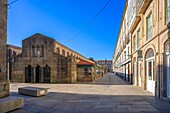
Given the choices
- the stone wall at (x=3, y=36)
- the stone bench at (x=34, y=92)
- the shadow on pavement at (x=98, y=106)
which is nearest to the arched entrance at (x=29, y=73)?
the stone bench at (x=34, y=92)

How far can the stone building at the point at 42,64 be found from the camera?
74.1ft

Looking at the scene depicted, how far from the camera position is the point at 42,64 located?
23578mm

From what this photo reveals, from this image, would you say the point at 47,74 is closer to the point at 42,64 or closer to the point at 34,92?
the point at 42,64

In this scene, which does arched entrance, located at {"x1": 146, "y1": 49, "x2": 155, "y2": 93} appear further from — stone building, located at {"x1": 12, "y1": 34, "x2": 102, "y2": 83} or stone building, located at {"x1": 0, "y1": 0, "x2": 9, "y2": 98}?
stone building, located at {"x1": 12, "y1": 34, "x2": 102, "y2": 83}

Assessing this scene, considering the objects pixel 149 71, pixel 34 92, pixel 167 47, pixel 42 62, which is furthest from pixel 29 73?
pixel 167 47

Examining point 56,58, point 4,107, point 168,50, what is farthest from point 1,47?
point 56,58

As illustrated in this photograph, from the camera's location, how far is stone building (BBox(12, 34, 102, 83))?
2259 centimetres

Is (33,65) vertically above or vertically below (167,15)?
below

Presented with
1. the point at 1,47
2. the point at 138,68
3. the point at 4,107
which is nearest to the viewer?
the point at 4,107

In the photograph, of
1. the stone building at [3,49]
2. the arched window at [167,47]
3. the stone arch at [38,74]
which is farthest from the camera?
the stone arch at [38,74]

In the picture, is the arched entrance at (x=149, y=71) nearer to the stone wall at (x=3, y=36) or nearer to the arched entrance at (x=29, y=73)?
the stone wall at (x=3, y=36)

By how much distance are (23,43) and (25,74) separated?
465 centimetres

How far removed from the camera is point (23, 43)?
80.3 feet

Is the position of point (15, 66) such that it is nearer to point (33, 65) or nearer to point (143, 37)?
point (33, 65)
